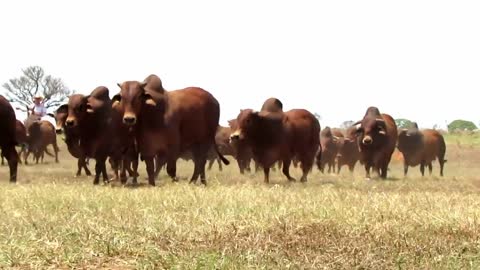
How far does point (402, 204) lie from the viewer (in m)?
7.45

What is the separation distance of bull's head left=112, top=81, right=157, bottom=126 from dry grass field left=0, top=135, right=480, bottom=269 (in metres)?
3.23

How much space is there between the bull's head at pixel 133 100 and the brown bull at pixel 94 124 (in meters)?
1.52

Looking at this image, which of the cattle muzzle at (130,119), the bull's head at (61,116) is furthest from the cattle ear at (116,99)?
the bull's head at (61,116)

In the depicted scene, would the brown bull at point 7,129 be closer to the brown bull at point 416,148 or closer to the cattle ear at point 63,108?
the cattle ear at point 63,108

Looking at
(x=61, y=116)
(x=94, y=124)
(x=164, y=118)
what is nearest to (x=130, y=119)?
(x=164, y=118)

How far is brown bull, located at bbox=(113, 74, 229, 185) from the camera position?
1110cm

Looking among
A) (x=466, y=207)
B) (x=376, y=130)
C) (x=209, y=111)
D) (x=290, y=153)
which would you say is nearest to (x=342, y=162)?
(x=376, y=130)

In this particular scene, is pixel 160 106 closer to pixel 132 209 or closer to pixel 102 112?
pixel 102 112

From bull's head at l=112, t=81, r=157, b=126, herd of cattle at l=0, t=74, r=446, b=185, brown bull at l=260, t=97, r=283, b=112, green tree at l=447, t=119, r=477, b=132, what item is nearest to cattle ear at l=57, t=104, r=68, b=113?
herd of cattle at l=0, t=74, r=446, b=185

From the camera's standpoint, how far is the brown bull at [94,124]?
498 inches

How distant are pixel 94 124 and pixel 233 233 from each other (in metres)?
8.03

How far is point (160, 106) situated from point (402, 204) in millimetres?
5263

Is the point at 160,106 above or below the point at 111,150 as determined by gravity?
above

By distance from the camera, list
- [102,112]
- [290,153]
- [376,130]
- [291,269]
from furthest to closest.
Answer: [376,130], [290,153], [102,112], [291,269]
